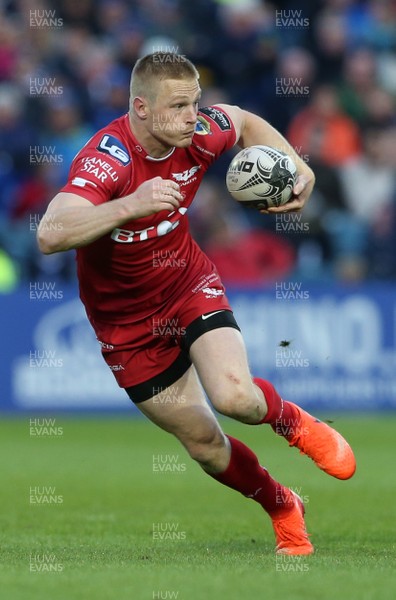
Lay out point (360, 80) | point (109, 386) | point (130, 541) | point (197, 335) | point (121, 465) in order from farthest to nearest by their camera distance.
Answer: point (360, 80), point (109, 386), point (121, 465), point (130, 541), point (197, 335)

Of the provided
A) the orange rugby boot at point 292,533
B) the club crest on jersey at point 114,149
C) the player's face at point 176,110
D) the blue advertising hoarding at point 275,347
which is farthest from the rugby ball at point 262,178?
the blue advertising hoarding at point 275,347

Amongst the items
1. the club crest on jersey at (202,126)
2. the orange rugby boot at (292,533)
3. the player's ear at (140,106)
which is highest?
the player's ear at (140,106)

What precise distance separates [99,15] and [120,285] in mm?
Answer: 11118

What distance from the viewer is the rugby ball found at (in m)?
6.90

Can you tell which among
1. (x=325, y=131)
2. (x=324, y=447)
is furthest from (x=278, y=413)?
(x=325, y=131)

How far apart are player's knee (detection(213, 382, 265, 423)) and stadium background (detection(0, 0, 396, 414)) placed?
6675 millimetres

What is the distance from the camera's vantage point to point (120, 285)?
22.6 feet

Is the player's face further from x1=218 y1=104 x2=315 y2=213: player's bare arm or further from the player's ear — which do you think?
x1=218 y1=104 x2=315 y2=213: player's bare arm

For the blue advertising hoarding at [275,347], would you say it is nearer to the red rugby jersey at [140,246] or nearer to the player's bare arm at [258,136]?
the player's bare arm at [258,136]

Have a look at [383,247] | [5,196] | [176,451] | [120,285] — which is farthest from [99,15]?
[120,285]

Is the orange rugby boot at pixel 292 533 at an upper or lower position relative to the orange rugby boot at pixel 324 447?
lower

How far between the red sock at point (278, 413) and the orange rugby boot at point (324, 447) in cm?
4

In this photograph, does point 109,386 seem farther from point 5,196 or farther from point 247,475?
point 247,475

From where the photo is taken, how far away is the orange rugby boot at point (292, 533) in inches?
271
